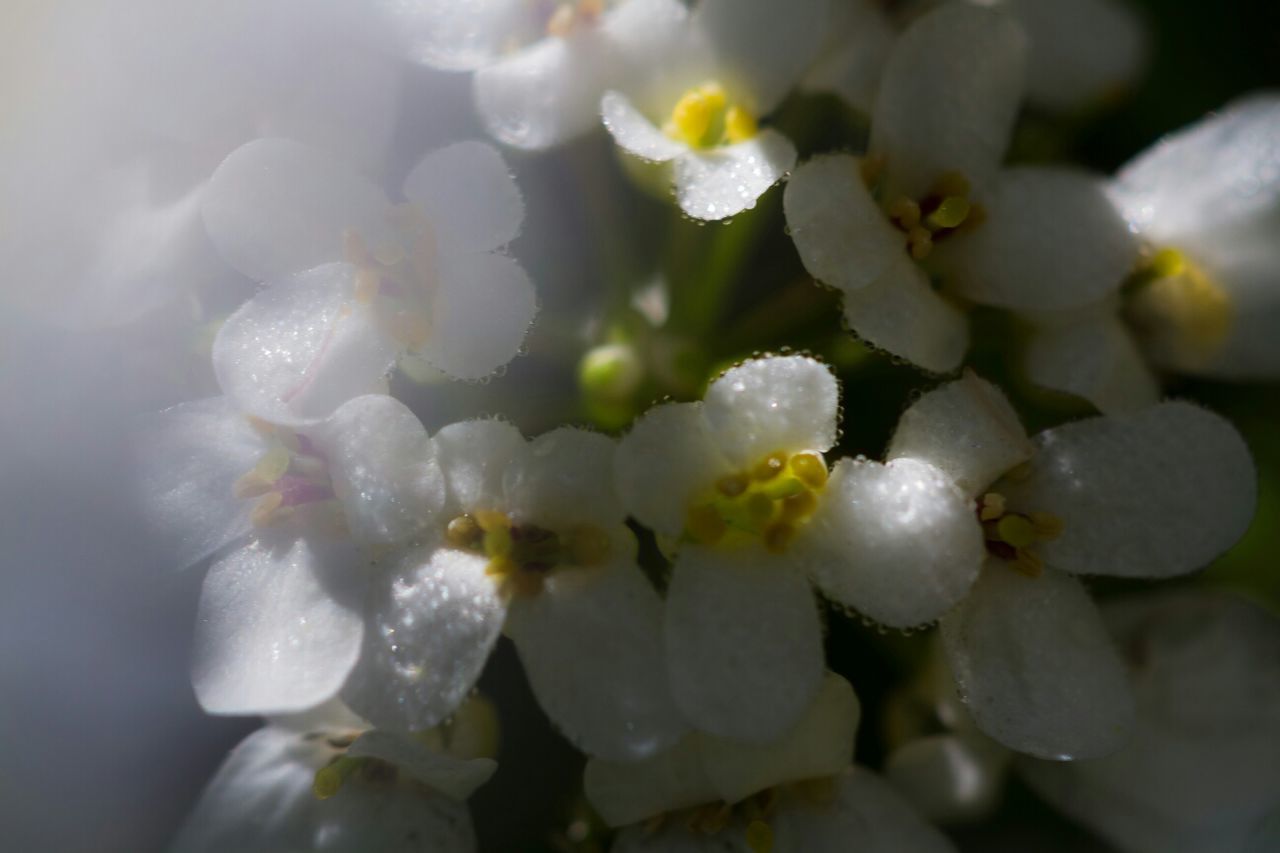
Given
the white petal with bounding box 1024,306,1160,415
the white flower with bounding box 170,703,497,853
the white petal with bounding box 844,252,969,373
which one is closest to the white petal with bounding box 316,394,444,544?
the white flower with bounding box 170,703,497,853

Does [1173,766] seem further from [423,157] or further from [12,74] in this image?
[12,74]

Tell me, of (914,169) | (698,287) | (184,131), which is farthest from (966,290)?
(184,131)

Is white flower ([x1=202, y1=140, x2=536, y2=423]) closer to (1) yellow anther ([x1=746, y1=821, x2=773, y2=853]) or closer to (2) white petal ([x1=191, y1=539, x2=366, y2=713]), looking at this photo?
(2) white petal ([x1=191, y1=539, x2=366, y2=713])

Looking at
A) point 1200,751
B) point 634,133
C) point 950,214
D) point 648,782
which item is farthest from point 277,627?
point 1200,751

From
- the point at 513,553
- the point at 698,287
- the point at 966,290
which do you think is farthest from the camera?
the point at 698,287

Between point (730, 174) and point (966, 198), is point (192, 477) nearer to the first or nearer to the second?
point (730, 174)
